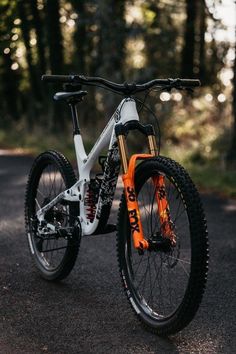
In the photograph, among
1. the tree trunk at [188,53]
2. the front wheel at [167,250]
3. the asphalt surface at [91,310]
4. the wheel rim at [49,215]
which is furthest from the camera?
the tree trunk at [188,53]

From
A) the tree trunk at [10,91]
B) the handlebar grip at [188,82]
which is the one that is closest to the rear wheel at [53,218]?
the handlebar grip at [188,82]

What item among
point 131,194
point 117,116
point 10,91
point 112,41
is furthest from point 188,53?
point 131,194

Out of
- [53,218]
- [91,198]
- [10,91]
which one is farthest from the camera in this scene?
[10,91]

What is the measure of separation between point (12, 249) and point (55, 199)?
1.34 meters

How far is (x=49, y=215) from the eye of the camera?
17.3 feet

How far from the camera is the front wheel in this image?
12.2ft

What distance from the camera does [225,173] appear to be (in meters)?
10.9

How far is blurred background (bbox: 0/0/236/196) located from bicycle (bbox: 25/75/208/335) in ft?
28.4

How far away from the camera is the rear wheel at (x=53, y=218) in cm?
499

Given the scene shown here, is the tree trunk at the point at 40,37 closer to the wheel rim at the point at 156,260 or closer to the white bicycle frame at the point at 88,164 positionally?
the white bicycle frame at the point at 88,164

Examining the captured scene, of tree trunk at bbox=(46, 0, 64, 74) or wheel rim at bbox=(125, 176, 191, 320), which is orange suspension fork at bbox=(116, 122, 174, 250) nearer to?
wheel rim at bbox=(125, 176, 191, 320)

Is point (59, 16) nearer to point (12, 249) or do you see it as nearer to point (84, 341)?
point (12, 249)

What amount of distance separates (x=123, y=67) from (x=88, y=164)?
40.3 ft

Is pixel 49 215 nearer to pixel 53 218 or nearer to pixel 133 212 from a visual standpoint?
pixel 53 218
